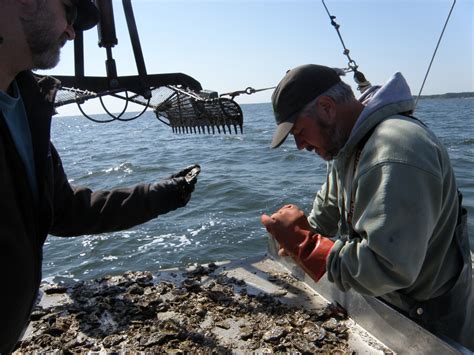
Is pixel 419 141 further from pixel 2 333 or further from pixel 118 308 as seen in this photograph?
pixel 118 308

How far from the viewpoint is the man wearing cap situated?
75.0 inches

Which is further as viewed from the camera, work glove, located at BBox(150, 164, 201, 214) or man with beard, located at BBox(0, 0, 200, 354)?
work glove, located at BBox(150, 164, 201, 214)

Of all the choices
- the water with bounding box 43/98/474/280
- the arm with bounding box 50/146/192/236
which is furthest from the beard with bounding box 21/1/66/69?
the water with bounding box 43/98/474/280

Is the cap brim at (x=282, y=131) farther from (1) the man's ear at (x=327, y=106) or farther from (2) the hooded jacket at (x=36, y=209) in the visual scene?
(2) the hooded jacket at (x=36, y=209)

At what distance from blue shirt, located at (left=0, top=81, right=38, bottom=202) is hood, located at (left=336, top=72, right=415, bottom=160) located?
62.8 inches

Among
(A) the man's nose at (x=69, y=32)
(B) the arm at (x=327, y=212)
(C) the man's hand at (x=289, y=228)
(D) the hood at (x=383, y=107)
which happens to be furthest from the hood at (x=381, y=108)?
(A) the man's nose at (x=69, y=32)

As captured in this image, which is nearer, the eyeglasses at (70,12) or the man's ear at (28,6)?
the man's ear at (28,6)

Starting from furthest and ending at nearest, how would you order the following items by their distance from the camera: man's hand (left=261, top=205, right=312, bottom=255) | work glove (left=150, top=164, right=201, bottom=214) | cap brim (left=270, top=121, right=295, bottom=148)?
work glove (left=150, top=164, right=201, bottom=214) < man's hand (left=261, top=205, right=312, bottom=255) < cap brim (left=270, top=121, right=295, bottom=148)

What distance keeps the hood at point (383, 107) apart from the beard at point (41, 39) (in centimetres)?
151

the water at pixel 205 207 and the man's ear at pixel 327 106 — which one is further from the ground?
the man's ear at pixel 327 106

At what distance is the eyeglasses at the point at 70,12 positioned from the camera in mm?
2028

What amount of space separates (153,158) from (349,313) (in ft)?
60.9

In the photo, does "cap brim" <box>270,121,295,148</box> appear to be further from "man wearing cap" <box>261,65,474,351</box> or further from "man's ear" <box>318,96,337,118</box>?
"man's ear" <box>318,96,337,118</box>

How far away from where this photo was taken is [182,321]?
10.7 ft
